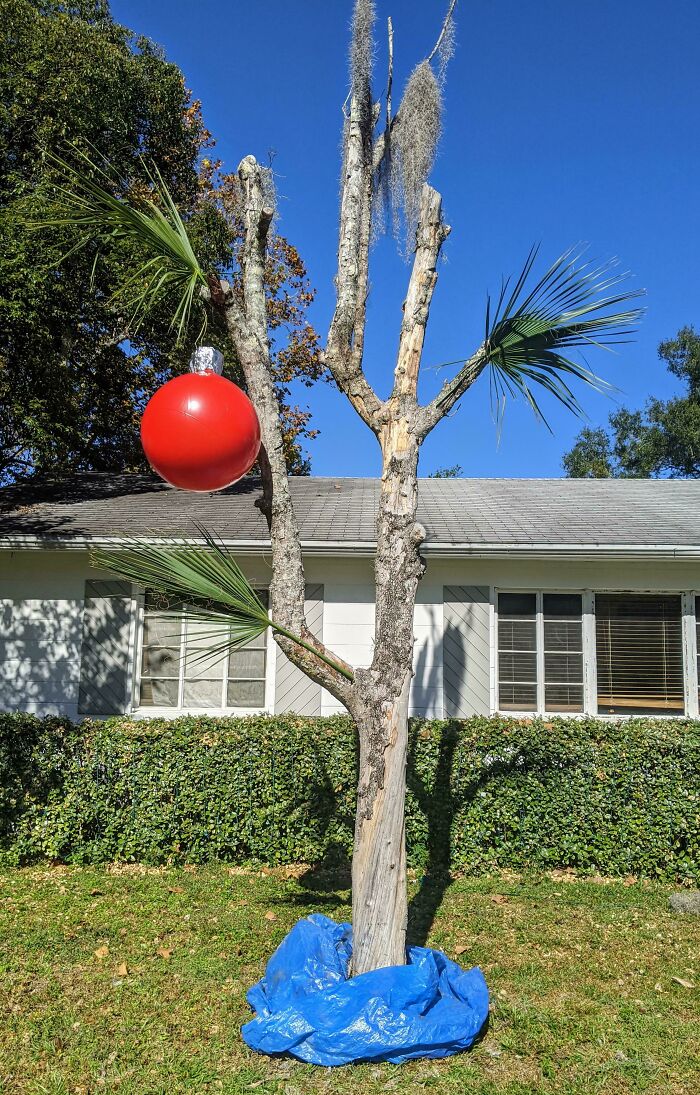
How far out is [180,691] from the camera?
899 centimetres

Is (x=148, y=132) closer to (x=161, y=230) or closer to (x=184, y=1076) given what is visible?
(x=161, y=230)

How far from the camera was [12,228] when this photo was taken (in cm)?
999

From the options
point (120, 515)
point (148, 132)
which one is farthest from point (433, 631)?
point (148, 132)

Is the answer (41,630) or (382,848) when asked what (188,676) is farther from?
(382,848)

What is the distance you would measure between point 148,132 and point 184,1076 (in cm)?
1346

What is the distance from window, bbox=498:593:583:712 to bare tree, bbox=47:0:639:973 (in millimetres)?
4590

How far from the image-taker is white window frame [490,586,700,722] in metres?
8.71

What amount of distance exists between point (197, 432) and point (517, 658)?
6.15 m

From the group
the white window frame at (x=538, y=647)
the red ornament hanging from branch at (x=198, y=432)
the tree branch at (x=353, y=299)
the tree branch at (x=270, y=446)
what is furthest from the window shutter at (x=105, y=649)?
the red ornament hanging from branch at (x=198, y=432)

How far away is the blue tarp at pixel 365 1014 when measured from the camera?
3.65 m

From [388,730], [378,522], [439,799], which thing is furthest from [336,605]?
[388,730]

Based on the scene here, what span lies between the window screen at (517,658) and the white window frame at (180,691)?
2.58 meters

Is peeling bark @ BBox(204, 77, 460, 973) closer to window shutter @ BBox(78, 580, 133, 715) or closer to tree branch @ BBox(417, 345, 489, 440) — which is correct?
tree branch @ BBox(417, 345, 489, 440)

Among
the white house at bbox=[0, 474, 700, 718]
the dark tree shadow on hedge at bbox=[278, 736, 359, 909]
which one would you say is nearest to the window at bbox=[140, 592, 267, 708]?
the white house at bbox=[0, 474, 700, 718]
